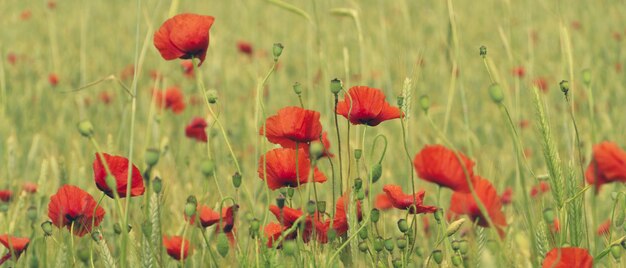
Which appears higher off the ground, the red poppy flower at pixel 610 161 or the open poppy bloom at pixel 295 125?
the open poppy bloom at pixel 295 125

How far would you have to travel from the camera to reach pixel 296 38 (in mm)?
4164

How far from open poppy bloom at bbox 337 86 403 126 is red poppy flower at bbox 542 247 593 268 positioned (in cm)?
28

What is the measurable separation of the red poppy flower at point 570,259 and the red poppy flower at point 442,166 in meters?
0.12

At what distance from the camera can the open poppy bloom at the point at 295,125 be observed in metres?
0.98

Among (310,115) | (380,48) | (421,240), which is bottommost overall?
(421,240)

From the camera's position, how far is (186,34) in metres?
1.01

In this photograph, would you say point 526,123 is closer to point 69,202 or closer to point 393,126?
point 393,126

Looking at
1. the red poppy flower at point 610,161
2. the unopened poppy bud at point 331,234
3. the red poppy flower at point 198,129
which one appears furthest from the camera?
the red poppy flower at point 198,129

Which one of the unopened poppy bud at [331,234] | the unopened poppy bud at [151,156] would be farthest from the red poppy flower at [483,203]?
the unopened poppy bud at [151,156]

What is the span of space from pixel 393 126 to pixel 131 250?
161 centimetres

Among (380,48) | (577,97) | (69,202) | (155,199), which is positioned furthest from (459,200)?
(380,48)

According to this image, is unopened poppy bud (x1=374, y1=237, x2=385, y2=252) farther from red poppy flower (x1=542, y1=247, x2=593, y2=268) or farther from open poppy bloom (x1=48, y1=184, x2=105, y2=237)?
open poppy bloom (x1=48, y1=184, x2=105, y2=237)

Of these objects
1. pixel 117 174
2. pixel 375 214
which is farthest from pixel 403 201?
pixel 117 174

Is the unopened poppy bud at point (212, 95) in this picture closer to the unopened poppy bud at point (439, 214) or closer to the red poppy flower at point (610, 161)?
the unopened poppy bud at point (439, 214)
